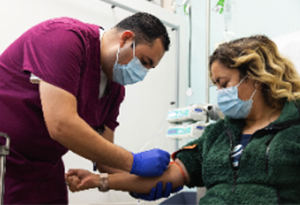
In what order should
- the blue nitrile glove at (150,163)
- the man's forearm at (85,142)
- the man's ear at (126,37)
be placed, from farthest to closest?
the man's ear at (126,37)
the blue nitrile glove at (150,163)
the man's forearm at (85,142)

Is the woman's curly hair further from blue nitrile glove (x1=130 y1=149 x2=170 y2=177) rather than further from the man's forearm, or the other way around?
the man's forearm

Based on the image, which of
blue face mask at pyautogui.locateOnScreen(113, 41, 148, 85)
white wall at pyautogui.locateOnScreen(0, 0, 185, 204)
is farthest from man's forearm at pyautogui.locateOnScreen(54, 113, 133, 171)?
white wall at pyautogui.locateOnScreen(0, 0, 185, 204)

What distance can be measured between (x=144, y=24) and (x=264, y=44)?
22.6 inches

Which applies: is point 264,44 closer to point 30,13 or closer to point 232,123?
point 232,123

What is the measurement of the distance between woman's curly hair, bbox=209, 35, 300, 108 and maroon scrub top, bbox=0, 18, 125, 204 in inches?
24.2

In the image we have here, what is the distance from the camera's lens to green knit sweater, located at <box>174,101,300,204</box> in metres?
1.19

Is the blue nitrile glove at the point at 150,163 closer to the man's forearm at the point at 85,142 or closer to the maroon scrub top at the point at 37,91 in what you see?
the man's forearm at the point at 85,142

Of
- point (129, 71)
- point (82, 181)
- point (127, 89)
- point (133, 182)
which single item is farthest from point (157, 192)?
point (127, 89)

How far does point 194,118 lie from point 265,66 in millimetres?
775

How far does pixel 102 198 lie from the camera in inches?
96.7

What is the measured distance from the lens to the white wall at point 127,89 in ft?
7.00

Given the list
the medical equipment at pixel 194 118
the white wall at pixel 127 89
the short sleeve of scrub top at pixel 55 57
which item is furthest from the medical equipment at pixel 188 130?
the short sleeve of scrub top at pixel 55 57

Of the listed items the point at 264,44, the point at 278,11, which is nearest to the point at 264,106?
the point at 264,44

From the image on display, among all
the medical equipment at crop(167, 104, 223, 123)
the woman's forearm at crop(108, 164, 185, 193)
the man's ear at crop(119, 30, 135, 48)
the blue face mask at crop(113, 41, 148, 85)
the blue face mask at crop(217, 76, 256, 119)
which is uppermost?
the man's ear at crop(119, 30, 135, 48)
